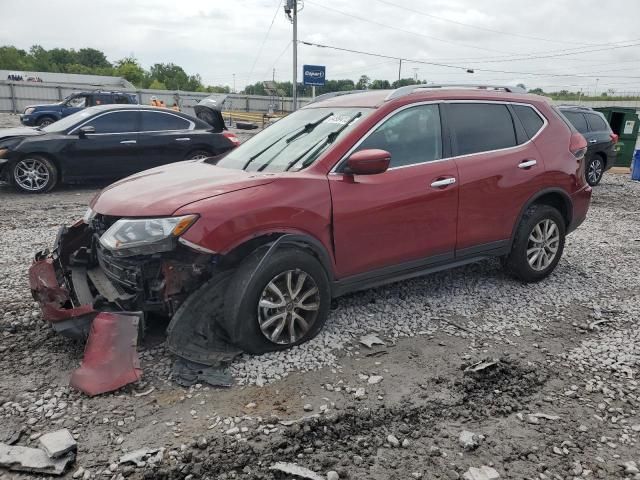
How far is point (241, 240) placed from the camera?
10.9 feet

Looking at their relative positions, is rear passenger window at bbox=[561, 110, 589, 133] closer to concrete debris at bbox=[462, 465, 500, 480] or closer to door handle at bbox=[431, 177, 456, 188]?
door handle at bbox=[431, 177, 456, 188]

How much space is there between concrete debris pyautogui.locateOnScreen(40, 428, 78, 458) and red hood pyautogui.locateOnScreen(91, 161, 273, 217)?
1359mm

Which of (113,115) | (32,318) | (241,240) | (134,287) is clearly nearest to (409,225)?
(241,240)

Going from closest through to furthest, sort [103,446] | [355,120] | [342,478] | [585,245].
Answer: [342,478] → [103,446] → [355,120] → [585,245]

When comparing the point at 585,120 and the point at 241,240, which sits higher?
the point at 585,120

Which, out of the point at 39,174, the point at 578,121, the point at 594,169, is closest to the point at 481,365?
the point at 39,174

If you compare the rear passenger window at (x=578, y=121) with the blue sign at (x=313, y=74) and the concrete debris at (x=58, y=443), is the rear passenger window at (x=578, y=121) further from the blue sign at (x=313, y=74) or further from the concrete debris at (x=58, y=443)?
the blue sign at (x=313, y=74)

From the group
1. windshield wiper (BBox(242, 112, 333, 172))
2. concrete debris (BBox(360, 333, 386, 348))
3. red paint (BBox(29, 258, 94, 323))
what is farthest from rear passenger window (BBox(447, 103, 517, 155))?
red paint (BBox(29, 258, 94, 323))

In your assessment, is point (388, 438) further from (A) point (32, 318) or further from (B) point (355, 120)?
(A) point (32, 318)

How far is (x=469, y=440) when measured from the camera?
2740mm

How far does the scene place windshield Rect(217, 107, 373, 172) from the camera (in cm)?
389

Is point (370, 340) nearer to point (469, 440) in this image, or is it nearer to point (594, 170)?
point (469, 440)

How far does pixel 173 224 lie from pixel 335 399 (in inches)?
58.2

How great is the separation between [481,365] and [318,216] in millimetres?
1527
